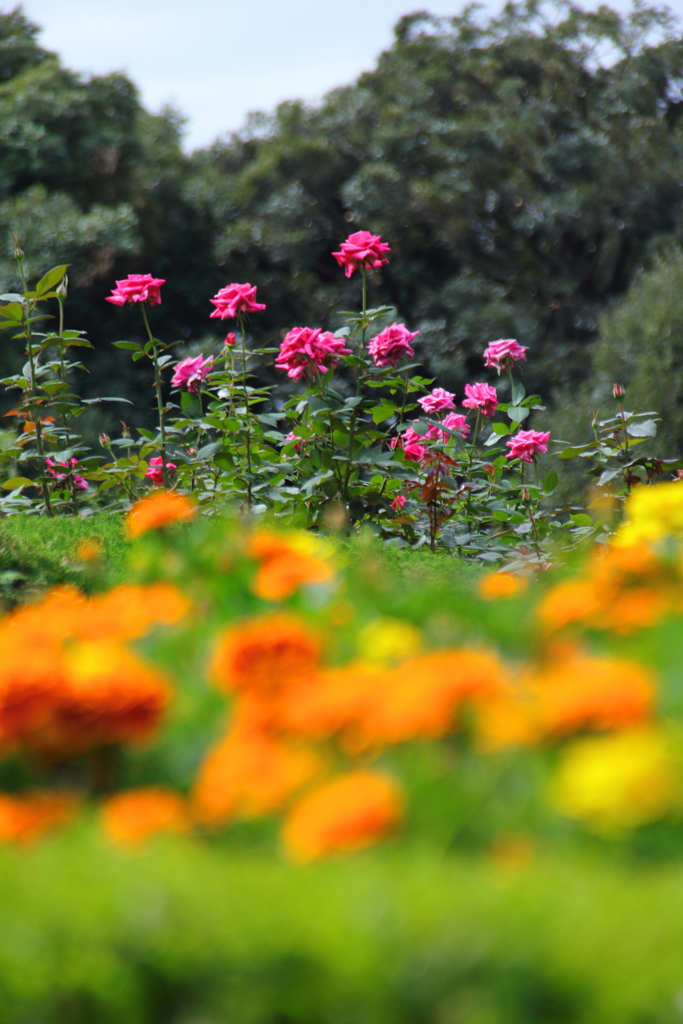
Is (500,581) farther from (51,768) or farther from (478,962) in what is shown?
(478,962)

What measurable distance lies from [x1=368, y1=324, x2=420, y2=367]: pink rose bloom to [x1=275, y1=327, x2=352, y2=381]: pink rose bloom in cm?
14

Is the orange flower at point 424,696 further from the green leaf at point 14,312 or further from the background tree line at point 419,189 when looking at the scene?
the background tree line at point 419,189

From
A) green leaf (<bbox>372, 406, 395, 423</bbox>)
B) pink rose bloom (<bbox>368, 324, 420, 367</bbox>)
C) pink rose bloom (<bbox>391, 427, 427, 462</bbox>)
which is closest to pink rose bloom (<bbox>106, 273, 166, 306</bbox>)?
pink rose bloom (<bbox>368, 324, 420, 367</bbox>)

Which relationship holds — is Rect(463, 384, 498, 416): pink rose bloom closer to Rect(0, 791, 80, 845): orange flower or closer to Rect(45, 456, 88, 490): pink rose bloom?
Rect(45, 456, 88, 490): pink rose bloom

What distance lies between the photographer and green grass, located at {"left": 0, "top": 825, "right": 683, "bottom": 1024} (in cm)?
78

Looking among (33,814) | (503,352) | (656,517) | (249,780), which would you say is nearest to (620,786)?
(249,780)

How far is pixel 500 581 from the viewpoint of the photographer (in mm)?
1941

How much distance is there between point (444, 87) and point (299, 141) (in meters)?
2.75

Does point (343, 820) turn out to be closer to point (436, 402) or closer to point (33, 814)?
point (33, 814)

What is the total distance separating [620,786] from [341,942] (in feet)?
1.12

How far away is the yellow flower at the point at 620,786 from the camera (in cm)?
95

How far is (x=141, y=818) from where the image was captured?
104 centimetres

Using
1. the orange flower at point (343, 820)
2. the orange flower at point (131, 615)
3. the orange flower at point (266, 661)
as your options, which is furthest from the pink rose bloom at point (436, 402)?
the orange flower at point (343, 820)

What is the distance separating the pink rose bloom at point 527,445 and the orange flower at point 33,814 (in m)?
3.28
